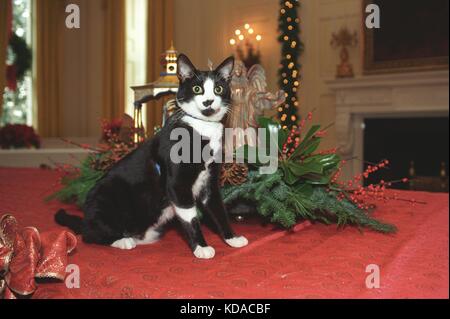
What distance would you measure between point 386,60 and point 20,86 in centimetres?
435

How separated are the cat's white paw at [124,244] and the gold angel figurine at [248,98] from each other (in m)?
0.44

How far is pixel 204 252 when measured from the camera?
0.85 metres

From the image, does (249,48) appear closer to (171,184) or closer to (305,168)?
(305,168)

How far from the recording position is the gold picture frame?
3.90m

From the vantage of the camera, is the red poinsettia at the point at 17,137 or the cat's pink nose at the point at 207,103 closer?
the cat's pink nose at the point at 207,103

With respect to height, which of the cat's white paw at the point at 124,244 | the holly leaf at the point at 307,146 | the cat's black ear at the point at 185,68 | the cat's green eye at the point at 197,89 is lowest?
the cat's white paw at the point at 124,244

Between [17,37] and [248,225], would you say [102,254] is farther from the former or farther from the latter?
[17,37]

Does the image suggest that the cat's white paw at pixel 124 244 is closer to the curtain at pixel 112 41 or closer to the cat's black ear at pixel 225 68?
the cat's black ear at pixel 225 68

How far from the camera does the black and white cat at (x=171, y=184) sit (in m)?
0.94

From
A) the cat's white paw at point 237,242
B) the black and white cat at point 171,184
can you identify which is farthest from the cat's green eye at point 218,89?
the cat's white paw at point 237,242

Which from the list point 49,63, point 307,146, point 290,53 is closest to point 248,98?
point 307,146

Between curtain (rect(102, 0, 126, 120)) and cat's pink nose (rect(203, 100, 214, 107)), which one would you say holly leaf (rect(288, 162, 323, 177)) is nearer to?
cat's pink nose (rect(203, 100, 214, 107))

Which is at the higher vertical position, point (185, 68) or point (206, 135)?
point (185, 68)

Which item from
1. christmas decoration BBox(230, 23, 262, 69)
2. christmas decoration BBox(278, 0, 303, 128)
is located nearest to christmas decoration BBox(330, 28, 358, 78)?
christmas decoration BBox(278, 0, 303, 128)
